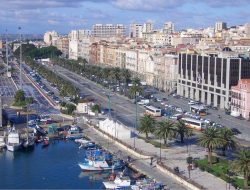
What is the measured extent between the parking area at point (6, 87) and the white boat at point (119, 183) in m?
32.0

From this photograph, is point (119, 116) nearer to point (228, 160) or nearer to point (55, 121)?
point (55, 121)

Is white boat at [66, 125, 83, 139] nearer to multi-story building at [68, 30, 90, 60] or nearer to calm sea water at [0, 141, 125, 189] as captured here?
calm sea water at [0, 141, 125, 189]

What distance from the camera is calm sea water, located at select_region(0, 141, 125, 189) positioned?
79.7 ft

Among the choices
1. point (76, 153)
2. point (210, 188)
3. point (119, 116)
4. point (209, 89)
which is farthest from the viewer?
point (209, 89)

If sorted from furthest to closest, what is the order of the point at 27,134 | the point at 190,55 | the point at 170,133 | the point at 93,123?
the point at 190,55, the point at 93,123, the point at 27,134, the point at 170,133

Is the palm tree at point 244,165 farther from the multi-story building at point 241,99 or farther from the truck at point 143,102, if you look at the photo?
the truck at point 143,102

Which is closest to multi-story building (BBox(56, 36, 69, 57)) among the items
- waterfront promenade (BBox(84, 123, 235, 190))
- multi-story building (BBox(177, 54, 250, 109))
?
multi-story building (BBox(177, 54, 250, 109))

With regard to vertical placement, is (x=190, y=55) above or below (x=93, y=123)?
above

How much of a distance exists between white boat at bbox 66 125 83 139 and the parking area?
1998cm

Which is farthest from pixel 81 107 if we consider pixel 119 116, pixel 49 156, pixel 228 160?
pixel 228 160

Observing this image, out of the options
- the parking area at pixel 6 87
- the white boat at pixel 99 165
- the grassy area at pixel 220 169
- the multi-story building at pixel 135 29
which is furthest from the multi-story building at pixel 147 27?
the grassy area at pixel 220 169

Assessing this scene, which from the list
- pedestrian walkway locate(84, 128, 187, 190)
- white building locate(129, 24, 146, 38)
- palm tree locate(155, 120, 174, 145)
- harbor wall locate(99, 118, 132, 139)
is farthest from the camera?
white building locate(129, 24, 146, 38)

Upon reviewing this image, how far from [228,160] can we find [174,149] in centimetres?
374

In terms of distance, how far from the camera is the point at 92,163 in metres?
26.5
